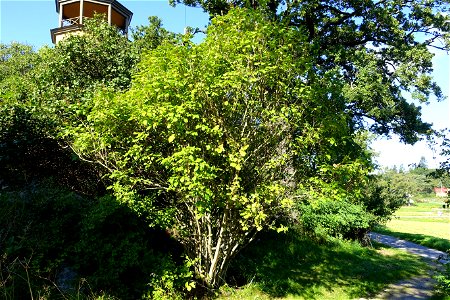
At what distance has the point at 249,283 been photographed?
7.89 metres

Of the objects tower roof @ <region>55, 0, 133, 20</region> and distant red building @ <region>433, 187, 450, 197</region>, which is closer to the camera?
distant red building @ <region>433, 187, 450, 197</region>

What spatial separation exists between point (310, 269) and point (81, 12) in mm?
22385

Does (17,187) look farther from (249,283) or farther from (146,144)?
(249,283)

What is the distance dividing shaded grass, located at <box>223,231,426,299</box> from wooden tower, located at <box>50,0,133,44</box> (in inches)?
741

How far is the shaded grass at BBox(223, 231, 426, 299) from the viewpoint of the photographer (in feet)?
27.0

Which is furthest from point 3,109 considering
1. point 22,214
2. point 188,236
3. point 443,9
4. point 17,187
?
point 443,9

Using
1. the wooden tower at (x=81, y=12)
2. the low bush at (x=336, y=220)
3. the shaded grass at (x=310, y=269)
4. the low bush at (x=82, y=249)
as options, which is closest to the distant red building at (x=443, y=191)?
the shaded grass at (x=310, y=269)

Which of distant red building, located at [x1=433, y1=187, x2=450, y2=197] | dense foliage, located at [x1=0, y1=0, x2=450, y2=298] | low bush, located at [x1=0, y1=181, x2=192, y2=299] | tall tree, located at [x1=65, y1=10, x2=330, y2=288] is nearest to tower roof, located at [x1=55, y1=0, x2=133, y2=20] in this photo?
dense foliage, located at [x1=0, y1=0, x2=450, y2=298]

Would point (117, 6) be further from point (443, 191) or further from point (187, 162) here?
point (443, 191)

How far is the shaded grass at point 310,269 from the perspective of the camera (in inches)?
324

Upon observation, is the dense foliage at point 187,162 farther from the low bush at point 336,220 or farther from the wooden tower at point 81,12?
the wooden tower at point 81,12

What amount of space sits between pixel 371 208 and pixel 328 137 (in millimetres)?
11306

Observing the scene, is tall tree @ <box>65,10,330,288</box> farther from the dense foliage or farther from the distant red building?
the distant red building

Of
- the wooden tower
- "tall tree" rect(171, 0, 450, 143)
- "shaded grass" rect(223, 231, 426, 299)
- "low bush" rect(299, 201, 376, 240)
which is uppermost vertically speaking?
the wooden tower
